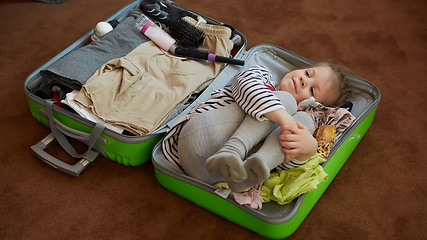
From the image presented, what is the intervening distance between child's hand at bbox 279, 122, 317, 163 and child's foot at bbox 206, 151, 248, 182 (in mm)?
149

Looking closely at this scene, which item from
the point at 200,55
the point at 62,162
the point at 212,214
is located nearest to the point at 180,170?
the point at 212,214

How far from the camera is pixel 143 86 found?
4.95ft

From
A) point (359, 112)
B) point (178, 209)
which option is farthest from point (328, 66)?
point (178, 209)

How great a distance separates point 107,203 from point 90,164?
0.56 feet

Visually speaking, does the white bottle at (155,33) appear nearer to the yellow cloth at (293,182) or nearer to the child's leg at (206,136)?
the child's leg at (206,136)

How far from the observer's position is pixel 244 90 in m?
1.27

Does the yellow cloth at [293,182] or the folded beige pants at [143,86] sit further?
the folded beige pants at [143,86]

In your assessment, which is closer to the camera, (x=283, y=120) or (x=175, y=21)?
(x=283, y=120)

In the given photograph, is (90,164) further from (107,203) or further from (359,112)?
(359,112)

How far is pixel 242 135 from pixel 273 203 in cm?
24

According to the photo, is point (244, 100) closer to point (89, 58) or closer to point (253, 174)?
point (253, 174)

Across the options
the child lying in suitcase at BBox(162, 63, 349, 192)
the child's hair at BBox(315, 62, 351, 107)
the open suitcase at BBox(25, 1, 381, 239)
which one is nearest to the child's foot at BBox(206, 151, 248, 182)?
the child lying in suitcase at BBox(162, 63, 349, 192)

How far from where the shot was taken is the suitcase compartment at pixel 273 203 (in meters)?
1.25

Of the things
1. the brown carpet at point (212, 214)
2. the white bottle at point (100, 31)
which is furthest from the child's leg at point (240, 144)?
the white bottle at point (100, 31)
